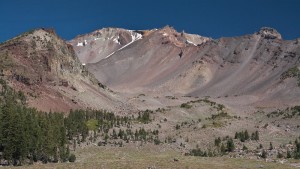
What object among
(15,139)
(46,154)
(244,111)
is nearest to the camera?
(15,139)

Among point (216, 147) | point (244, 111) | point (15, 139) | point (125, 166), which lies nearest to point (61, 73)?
point (244, 111)

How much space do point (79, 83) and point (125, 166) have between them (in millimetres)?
107311

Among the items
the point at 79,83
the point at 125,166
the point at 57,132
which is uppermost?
the point at 79,83

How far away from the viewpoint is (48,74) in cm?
14475

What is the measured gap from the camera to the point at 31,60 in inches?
5674

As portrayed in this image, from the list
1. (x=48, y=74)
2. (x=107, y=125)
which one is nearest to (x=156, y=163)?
(x=107, y=125)

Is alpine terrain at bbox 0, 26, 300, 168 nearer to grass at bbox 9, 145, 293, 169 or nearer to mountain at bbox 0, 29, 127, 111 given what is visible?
grass at bbox 9, 145, 293, 169

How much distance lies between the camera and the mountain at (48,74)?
128375 millimetres

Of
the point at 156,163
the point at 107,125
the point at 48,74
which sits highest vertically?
the point at 48,74

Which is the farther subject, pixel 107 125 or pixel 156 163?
pixel 107 125

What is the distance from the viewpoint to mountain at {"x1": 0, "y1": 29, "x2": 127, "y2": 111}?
128m

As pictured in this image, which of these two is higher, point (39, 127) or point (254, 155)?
point (39, 127)

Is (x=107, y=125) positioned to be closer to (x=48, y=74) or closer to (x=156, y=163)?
(x=48, y=74)

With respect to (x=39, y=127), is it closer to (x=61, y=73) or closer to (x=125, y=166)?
(x=125, y=166)
